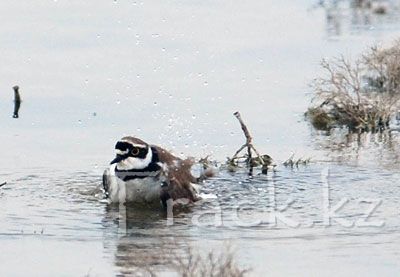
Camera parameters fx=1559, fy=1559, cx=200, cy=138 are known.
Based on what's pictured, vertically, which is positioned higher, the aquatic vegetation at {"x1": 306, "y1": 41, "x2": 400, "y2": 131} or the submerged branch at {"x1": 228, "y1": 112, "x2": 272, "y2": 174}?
the aquatic vegetation at {"x1": 306, "y1": 41, "x2": 400, "y2": 131}

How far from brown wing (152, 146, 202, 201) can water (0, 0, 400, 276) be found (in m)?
0.24

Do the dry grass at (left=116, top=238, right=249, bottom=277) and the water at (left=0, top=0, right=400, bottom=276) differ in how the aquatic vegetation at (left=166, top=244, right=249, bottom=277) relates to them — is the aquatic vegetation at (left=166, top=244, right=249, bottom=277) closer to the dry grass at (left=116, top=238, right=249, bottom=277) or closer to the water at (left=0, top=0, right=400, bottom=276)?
the dry grass at (left=116, top=238, right=249, bottom=277)

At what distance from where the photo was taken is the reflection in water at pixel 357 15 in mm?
22109

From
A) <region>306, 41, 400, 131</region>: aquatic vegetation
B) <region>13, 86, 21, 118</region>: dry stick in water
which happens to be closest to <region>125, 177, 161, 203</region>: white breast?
<region>306, 41, 400, 131</region>: aquatic vegetation

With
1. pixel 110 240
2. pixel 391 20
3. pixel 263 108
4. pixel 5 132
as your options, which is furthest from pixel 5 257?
pixel 391 20

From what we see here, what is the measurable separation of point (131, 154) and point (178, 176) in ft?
1.60

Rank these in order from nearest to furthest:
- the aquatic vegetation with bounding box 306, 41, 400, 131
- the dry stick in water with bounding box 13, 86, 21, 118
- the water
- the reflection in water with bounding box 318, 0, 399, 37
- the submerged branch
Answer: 1. the water
2. the submerged branch
3. the aquatic vegetation with bounding box 306, 41, 400, 131
4. the dry stick in water with bounding box 13, 86, 21, 118
5. the reflection in water with bounding box 318, 0, 399, 37

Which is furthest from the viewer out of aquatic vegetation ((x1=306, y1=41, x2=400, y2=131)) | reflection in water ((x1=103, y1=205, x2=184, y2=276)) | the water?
aquatic vegetation ((x1=306, y1=41, x2=400, y2=131))

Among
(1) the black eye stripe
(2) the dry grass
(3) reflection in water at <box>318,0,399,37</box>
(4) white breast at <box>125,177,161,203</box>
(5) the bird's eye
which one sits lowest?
(2) the dry grass

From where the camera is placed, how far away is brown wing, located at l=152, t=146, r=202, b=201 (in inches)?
564

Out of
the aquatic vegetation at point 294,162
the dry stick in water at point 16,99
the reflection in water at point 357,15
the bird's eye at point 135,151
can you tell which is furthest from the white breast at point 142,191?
the reflection in water at point 357,15

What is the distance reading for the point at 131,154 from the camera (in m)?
14.5

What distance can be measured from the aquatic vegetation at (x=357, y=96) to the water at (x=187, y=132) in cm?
30

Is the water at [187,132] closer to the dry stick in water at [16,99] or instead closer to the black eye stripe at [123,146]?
the dry stick in water at [16,99]
